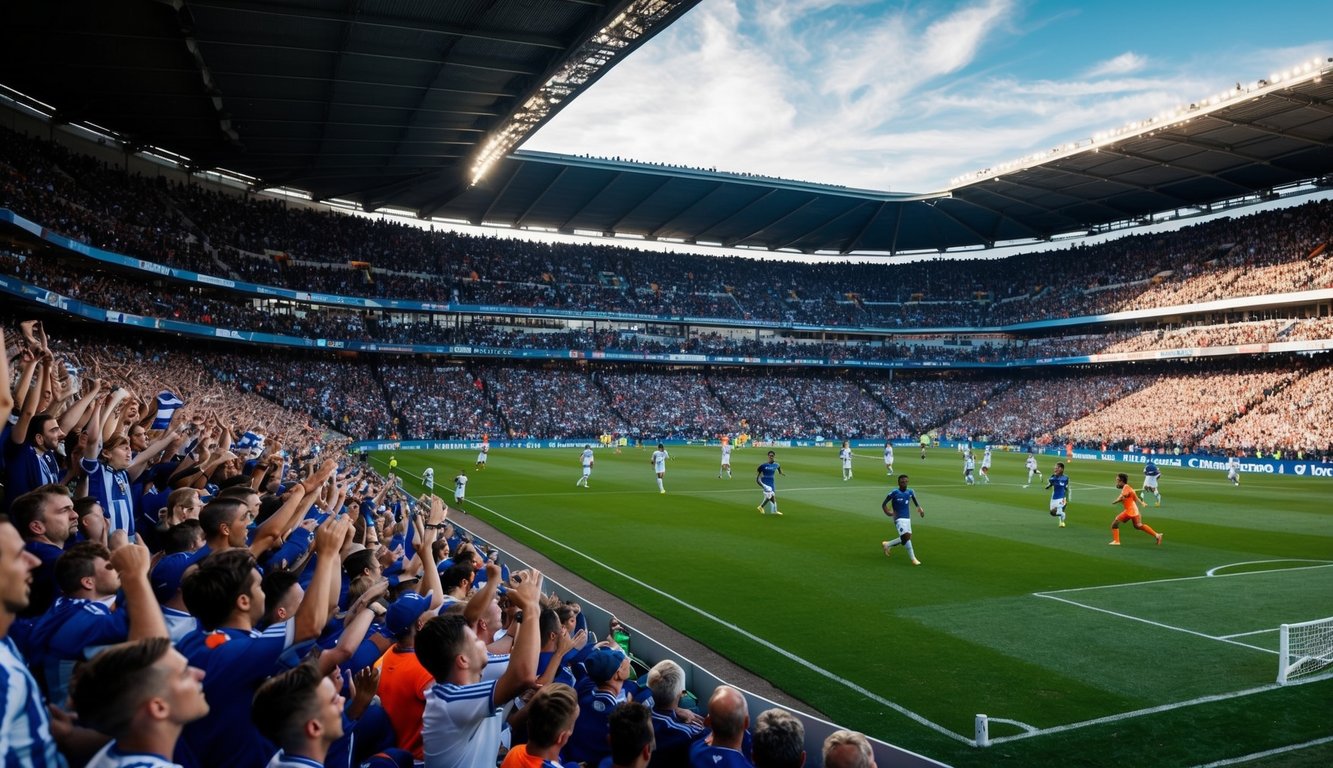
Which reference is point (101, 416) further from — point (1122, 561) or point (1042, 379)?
point (1042, 379)

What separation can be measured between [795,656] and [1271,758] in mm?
5406

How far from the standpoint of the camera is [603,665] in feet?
18.4

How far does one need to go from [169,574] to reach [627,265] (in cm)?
7388

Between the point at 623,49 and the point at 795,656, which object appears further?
the point at 623,49

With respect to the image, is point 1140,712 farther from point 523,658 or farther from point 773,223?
point 773,223

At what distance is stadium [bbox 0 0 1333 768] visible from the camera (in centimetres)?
485

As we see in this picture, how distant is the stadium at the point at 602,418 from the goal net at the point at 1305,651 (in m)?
0.09

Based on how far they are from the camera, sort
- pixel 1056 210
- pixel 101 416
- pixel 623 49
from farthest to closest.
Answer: pixel 1056 210 → pixel 623 49 → pixel 101 416

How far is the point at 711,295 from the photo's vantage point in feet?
259

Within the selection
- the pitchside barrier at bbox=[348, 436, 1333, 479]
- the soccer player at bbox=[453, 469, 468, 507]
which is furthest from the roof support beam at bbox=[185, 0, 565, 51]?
the pitchside barrier at bbox=[348, 436, 1333, 479]

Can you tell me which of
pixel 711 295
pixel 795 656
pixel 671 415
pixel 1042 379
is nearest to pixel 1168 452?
pixel 1042 379

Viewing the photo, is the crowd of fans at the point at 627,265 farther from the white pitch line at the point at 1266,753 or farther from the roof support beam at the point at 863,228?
the white pitch line at the point at 1266,753

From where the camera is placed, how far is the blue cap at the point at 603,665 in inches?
220

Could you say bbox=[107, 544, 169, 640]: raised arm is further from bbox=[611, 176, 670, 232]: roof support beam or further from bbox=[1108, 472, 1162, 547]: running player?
bbox=[611, 176, 670, 232]: roof support beam
